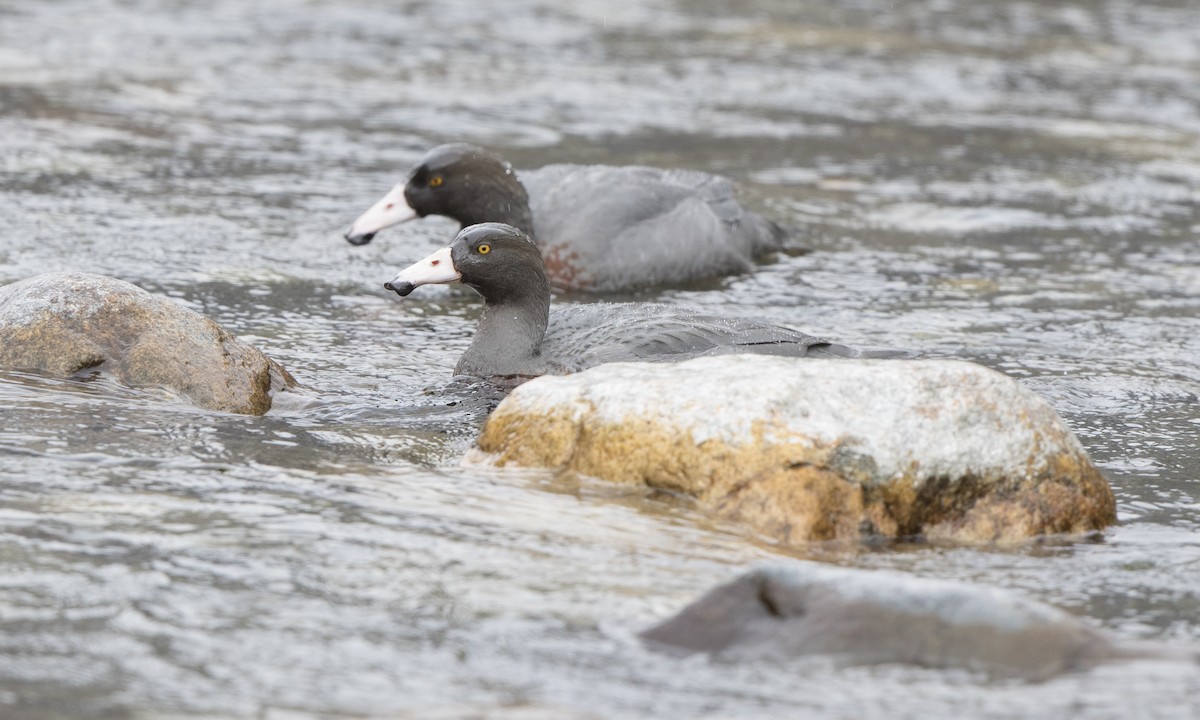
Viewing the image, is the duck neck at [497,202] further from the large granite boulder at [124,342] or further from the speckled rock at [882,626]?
the speckled rock at [882,626]

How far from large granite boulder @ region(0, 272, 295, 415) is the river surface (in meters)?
0.12

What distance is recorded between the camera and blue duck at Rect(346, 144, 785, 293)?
9719 mm

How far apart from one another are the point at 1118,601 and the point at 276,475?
8.97ft

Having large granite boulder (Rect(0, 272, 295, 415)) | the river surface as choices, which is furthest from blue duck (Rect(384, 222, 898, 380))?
large granite boulder (Rect(0, 272, 295, 415))

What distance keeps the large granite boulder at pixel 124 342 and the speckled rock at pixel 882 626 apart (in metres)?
2.77

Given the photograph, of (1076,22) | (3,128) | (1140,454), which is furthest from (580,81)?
(1140,454)

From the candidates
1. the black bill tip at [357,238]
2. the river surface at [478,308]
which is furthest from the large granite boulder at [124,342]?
the black bill tip at [357,238]

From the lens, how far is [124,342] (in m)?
6.93

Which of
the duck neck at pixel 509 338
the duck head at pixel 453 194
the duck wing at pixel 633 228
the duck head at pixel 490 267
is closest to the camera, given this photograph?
the duck neck at pixel 509 338

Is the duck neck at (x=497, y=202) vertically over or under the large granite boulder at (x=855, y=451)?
over

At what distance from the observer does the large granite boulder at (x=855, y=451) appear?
18.5 feet

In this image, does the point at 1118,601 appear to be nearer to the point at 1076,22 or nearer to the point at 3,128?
the point at 3,128

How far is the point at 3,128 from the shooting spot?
1208 centimetres

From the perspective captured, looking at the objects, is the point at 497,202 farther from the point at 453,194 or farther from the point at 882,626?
the point at 882,626
